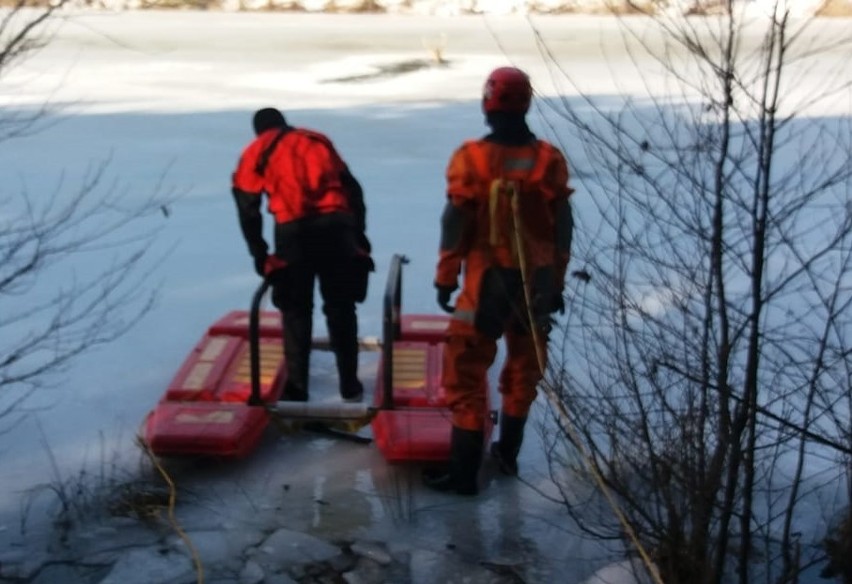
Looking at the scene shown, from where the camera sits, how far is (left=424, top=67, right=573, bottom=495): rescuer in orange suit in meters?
4.20

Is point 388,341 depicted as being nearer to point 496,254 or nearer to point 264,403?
point 264,403

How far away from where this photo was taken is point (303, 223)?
4.95 meters

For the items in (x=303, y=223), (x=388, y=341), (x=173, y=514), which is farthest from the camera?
(x=303, y=223)

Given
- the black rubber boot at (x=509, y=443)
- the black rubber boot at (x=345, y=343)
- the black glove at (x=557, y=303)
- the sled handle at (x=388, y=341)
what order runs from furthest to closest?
1. the black rubber boot at (x=345, y=343)
2. the sled handle at (x=388, y=341)
3. the black rubber boot at (x=509, y=443)
4. the black glove at (x=557, y=303)

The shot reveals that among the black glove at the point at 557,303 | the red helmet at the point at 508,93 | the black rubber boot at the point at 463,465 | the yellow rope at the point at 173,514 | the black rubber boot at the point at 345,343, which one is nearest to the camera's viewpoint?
the yellow rope at the point at 173,514

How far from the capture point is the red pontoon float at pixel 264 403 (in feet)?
15.3

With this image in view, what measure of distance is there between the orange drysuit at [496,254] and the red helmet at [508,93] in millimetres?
133

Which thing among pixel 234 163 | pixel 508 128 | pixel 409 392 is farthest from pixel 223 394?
pixel 234 163

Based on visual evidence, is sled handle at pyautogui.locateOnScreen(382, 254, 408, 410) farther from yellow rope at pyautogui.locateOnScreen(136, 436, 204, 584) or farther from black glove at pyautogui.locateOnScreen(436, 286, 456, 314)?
yellow rope at pyautogui.locateOnScreen(136, 436, 204, 584)

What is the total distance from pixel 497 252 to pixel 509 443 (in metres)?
0.87

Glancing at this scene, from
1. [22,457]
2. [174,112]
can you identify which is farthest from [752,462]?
[174,112]

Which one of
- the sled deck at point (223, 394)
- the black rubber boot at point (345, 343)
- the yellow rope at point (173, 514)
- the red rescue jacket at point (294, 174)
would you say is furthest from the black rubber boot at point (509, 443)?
the yellow rope at point (173, 514)

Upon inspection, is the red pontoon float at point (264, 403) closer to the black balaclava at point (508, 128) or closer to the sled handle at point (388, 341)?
the sled handle at point (388, 341)

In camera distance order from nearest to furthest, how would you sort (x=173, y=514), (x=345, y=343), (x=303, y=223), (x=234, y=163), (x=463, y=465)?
(x=173, y=514) → (x=463, y=465) → (x=303, y=223) → (x=345, y=343) → (x=234, y=163)
